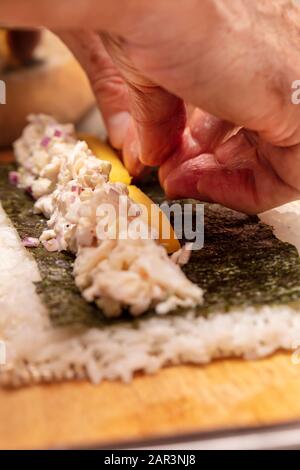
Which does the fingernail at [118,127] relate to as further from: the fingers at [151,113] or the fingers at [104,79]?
the fingers at [151,113]

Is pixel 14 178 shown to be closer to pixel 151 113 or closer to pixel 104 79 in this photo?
pixel 104 79

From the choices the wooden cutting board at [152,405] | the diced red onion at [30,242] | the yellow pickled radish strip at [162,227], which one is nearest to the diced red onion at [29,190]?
the diced red onion at [30,242]

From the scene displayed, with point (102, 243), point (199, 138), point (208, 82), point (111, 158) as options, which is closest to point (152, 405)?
point (102, 243)

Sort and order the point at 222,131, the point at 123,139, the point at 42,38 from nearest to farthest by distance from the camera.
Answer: the point at 222,131, the point at 123,139, the point at 42,38

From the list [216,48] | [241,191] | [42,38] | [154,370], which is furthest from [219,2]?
[42,38]

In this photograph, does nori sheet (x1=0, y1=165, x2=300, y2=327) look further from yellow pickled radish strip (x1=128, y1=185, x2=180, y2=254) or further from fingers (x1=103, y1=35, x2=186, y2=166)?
fingers (x1=103, y1=35, x2=186, y2=166)

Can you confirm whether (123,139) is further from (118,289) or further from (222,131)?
(118,289)
